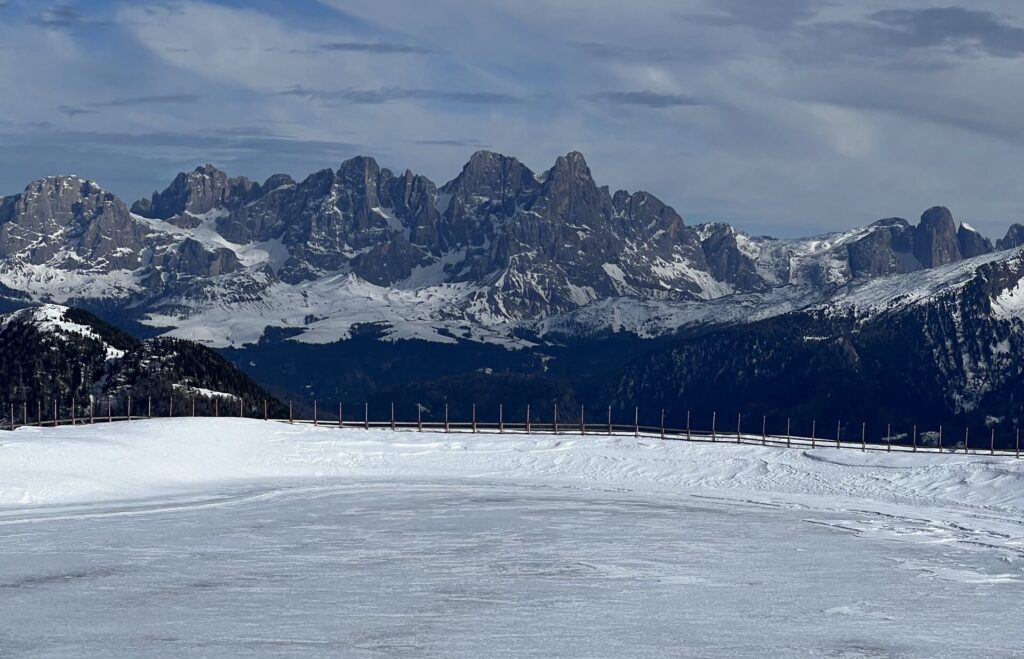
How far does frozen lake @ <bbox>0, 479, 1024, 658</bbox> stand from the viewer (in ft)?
160

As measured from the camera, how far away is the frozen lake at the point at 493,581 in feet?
160

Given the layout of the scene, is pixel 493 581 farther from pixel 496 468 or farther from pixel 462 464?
pixel 462 464

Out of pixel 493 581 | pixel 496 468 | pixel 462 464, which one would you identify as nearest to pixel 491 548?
pixel 493 581

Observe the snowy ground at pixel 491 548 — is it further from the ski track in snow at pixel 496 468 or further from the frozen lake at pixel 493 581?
the ski track in snow at pixel 496 468

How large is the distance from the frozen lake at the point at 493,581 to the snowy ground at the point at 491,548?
177 mm

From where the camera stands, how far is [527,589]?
194 feet

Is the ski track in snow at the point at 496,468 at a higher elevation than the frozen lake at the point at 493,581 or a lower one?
higher

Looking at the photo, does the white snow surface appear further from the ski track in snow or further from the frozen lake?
the frozen lake

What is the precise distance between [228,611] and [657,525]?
3323 cm

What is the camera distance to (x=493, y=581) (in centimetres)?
6125

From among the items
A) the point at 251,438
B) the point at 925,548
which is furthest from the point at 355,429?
the point at 925,548

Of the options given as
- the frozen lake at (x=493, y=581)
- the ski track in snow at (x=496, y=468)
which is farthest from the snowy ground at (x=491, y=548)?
the ski track in snow at (x=496, y=468)

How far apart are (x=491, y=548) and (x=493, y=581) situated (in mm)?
9878

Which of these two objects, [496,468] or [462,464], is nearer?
[496,468]
